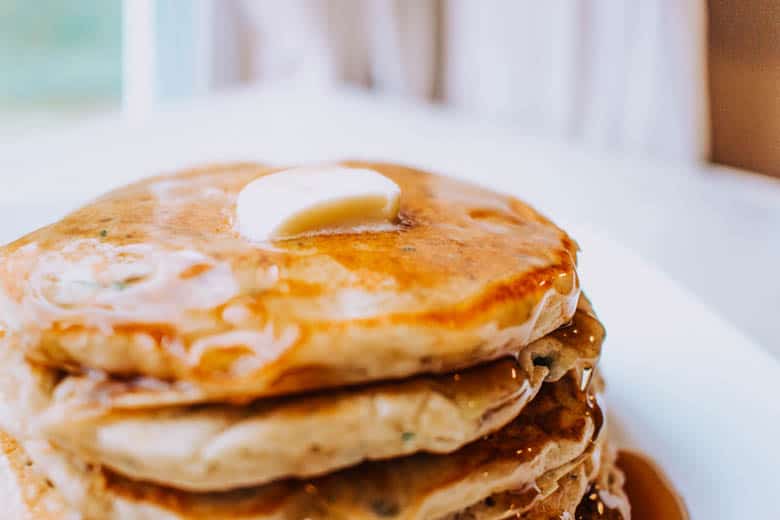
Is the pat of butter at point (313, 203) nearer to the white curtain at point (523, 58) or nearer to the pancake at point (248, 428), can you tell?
the pancake at point (248, 428)

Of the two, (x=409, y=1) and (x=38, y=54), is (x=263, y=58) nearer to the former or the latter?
(x=409, y=1)

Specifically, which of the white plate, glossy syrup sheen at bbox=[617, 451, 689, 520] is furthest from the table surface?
glossy syrup sheen at bbox=[617, 451, 689, 520]

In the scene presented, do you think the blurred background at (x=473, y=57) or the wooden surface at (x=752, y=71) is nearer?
the wooden surface at (x=752, y=71)

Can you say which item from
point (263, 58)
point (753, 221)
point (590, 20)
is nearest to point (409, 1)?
point (263, 58)

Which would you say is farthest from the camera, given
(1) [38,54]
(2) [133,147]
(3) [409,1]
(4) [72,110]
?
(1) [38,54]

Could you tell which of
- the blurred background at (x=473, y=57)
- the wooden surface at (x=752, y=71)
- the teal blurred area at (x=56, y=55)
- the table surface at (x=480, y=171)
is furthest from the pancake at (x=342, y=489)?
the teal blurred area at (x=56, y=55)

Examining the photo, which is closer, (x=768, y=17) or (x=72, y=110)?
(x=768, y=17)

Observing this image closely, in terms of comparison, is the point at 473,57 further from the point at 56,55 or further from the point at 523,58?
the point at 56,55

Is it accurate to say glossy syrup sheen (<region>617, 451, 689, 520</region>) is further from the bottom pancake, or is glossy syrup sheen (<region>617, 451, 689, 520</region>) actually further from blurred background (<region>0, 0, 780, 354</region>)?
blurred background (<region>0, 0, 780, 354</region>)

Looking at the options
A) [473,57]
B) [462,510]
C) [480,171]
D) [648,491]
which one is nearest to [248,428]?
[462,510]
